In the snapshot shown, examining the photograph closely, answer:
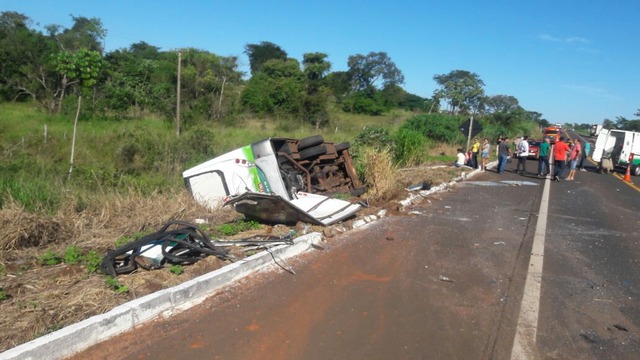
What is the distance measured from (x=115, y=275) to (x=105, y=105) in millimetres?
26430

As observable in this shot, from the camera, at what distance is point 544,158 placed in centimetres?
1908

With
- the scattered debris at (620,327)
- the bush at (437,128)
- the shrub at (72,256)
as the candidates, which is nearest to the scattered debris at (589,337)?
the scattered debris at (620,327)

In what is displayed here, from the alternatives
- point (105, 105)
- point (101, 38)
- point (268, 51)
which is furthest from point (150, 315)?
point (268, 51)

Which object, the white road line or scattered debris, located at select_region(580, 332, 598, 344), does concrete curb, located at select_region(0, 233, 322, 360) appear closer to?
the white road line

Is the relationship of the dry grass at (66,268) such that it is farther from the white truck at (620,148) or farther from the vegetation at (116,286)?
the white truck at (620,148)

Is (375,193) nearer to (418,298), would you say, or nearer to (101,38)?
(418,298)

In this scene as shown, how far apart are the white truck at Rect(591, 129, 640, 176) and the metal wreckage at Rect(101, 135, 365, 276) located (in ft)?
62.9

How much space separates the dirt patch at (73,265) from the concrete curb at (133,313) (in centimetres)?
20

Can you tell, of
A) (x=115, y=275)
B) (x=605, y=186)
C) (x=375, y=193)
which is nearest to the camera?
(x=115, y=275)

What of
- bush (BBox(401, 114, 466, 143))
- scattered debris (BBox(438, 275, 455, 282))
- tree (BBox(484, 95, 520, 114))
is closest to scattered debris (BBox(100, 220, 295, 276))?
A: scattered debris (BBox(438, 275, 455, 282))

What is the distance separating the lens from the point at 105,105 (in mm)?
28656

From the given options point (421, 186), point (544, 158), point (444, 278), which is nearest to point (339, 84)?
point (544, 158)

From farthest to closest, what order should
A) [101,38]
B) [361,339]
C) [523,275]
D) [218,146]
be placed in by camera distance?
[101,38] → [218,146] → [523,275] → [361,339]

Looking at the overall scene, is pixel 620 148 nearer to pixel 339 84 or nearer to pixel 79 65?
pixel 79 65
